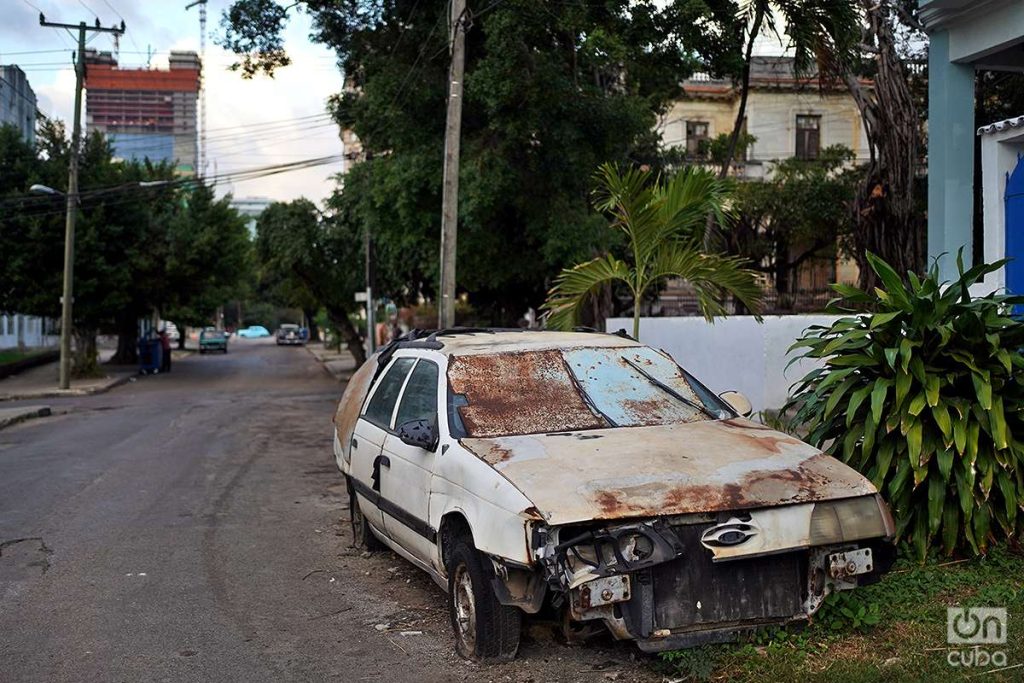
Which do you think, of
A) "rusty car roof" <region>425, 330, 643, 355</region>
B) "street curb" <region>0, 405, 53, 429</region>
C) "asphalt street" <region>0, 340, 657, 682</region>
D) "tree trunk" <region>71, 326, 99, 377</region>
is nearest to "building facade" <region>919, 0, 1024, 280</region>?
"rusty car roof" <region>425, 330, 643, 355</region>

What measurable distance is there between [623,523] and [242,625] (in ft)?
9.15

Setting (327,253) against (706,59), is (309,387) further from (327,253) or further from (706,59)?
(706,59)

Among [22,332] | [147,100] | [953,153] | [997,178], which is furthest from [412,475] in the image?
[147,100]

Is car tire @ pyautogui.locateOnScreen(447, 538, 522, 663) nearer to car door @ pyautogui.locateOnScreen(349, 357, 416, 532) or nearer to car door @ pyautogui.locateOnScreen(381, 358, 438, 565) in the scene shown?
car door @ pyautogui.locateOnScreen(381, 358, 438, 565)

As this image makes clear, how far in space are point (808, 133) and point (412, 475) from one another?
104 feet

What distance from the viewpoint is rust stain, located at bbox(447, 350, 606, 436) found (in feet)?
19.1

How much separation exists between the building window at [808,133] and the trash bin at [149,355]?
25.0 metres

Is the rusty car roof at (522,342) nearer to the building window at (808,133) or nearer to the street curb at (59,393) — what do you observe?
the street curb at (59,393)

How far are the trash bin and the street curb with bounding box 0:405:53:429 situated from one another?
611 inches

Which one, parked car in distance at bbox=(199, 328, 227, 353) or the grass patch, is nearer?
the grass patch

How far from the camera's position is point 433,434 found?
5.74 meters

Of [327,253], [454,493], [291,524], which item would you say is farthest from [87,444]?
[327,253]

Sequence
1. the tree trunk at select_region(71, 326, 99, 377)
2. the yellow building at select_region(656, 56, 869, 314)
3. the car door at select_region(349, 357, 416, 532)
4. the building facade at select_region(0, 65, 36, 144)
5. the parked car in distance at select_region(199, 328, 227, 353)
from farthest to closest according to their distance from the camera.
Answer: the parked car in distance at select_region(199, 328, 227, 353) < the building facade at select_region(0, 65, 36, 144) < the yellow building at select_region(656, 56, 869, 314) < the tree trunk at select_region(71, 326, 99, 377) < the car door at select_region(349, 357, 416, 532)

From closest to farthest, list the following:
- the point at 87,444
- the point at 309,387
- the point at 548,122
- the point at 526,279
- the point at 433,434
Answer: the point at 433,434
the point at 87,444
the point at 548,122
the point at 526,279
the point at 309,387
